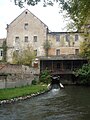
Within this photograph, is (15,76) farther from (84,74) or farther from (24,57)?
(24,57)

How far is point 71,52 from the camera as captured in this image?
231 feet

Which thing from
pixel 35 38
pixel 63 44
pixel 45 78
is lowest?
pixel 45 78

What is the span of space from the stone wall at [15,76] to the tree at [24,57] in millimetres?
8273

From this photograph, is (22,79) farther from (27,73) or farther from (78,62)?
(78,62)

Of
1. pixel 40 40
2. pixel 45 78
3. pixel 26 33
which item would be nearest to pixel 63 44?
pixel 40 40

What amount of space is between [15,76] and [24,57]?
21740 mm

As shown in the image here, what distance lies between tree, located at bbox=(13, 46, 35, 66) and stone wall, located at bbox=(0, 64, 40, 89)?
8273 mm

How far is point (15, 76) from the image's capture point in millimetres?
42750

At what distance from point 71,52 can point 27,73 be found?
2187 cm

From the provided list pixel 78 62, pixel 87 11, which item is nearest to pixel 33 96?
pixel 87 11

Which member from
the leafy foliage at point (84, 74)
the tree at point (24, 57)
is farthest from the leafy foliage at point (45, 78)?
the leafy foliage at point (84, 74)

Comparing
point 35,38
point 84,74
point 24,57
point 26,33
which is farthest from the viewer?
point 26,33

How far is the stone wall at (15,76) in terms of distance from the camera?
127ft

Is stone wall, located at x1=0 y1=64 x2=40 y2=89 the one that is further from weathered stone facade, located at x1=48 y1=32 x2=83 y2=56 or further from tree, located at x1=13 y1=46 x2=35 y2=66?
Result: weathered stone facade, located at x1=48 y1=32 x2=83 y2=56
